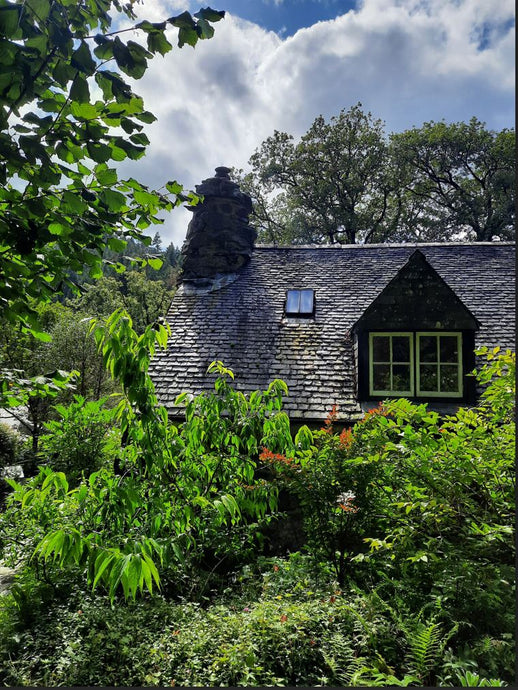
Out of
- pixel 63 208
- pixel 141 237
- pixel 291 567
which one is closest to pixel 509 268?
pixel 291 567

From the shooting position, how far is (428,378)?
7266 millimetres

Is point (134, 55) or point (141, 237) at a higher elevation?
point (134, 55)

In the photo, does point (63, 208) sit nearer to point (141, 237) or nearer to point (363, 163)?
point (141, 237)

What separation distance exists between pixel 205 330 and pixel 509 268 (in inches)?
307

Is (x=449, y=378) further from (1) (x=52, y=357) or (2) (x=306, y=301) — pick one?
(1) (x=52, y=357)

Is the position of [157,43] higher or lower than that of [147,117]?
higher

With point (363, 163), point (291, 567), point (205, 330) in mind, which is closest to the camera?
point (291, 567)

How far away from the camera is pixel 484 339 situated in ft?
26.0

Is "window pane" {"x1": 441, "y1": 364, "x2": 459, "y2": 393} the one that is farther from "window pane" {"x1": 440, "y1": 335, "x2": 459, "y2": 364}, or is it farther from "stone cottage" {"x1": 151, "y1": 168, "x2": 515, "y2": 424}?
"window pane" {"x1": 440, "y1": 335, "x2": 459, "y2": 364}

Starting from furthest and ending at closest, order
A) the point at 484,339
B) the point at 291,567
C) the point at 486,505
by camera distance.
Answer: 1. the point at 484,339
2. the point at 291,567
3. the point at 486,505

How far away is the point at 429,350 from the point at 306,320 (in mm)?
2821

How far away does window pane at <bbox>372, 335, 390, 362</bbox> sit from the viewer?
751cm

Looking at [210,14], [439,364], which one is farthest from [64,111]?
[439,364]

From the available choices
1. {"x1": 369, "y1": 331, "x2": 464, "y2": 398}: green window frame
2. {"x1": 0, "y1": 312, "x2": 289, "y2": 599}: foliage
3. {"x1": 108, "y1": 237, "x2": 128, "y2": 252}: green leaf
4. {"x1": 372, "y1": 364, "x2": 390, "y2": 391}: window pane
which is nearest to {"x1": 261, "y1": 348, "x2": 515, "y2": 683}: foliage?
{"x1": 0, "y1": 312, "x2": 289, "y2": 599}: foliage
